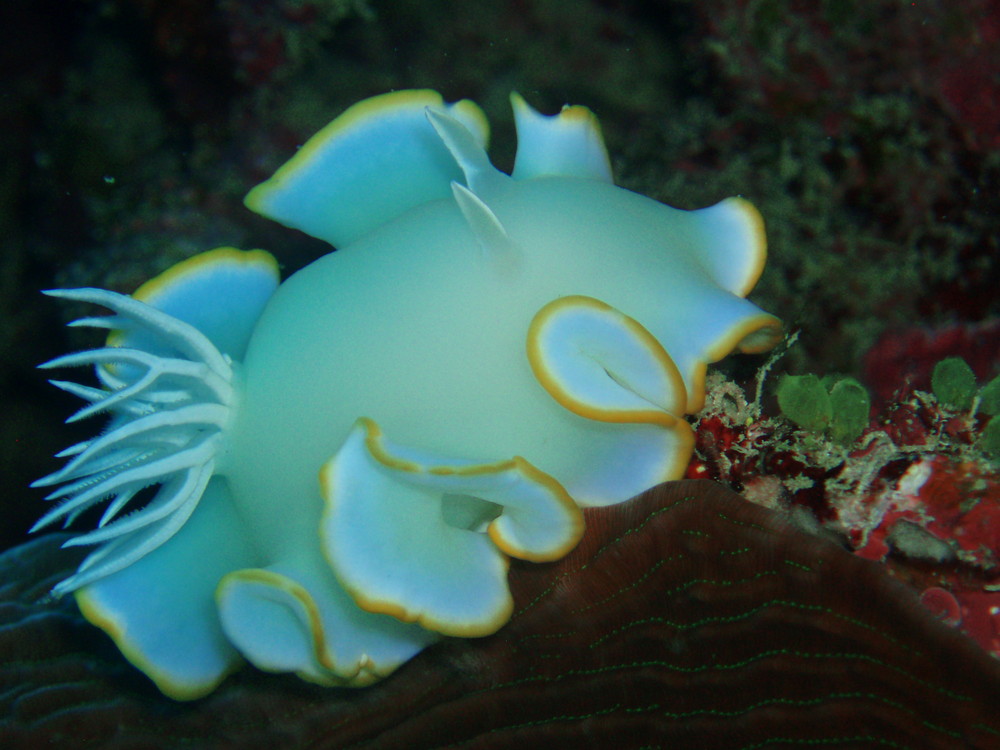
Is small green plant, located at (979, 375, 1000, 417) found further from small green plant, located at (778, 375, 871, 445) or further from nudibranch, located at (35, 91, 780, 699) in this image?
nudibranch, located at (35, 91, 780, 699)

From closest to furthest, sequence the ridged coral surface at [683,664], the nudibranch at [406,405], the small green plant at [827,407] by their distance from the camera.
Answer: the ridged coral surface at [683,664], the nudibranch at [406,405], the small green plant at [827,407]

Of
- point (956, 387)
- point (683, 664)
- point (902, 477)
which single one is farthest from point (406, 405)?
point (956, 387)

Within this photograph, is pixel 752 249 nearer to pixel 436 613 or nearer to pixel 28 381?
pixel 436 613

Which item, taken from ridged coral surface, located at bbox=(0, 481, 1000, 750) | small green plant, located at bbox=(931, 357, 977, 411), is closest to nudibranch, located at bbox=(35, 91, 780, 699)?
ridged coral surface, located at bbox=(0, 481, 1000, 750)

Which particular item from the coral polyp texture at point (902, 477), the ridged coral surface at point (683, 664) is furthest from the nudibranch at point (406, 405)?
the coral polyp texture at point (902, 477)

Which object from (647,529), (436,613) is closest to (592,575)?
(647,529)

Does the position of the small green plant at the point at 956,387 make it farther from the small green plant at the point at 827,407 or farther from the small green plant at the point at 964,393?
the small green plant at the point at 827,407
